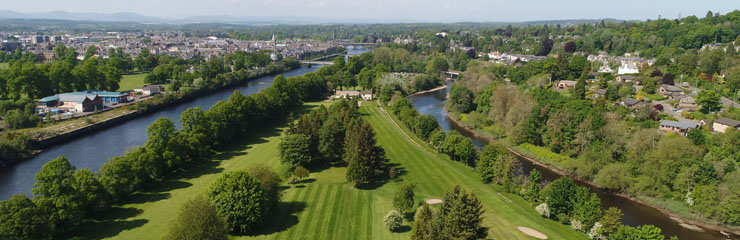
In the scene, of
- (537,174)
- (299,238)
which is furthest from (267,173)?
(537,174)

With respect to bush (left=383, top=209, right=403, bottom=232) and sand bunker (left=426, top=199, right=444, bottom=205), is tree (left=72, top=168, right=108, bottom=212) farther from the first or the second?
sand bunker (left=426, top=199, right=444, bottom=205)

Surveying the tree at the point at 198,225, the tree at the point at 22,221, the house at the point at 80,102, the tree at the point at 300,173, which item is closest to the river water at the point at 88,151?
the house at the point at 80,102

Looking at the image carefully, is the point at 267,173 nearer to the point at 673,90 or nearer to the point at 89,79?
the point at 673,90

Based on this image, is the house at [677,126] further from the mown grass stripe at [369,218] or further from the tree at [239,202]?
the tree at [239,202]

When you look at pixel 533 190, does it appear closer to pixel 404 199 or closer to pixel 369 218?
pixel 404 199

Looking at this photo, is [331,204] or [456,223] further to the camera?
[331,204]

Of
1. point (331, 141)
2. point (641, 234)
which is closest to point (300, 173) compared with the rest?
point (331, 141)
